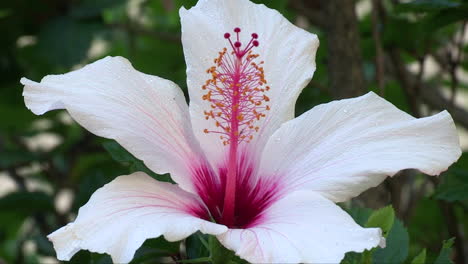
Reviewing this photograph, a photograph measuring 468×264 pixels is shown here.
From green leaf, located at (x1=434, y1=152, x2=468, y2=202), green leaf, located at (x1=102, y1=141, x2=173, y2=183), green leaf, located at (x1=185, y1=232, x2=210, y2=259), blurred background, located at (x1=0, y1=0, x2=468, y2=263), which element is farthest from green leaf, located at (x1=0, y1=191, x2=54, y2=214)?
green leaf, located at (x1=434, y1=152, x2=468, y2=202)

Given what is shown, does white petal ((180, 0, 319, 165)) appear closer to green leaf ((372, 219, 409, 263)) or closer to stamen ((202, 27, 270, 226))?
stamen ((202, 27, 270, 226))

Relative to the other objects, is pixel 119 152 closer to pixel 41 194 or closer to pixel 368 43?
pixel 41 194

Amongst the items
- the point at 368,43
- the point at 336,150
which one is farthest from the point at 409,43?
the point at 336,150

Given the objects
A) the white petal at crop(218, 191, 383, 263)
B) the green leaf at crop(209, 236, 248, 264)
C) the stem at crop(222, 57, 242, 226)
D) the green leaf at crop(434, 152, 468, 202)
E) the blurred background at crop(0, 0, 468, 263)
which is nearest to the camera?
the white petal at crop(218, 191, 383, 263)

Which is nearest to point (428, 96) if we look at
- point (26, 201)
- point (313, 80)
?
point (313, 80)

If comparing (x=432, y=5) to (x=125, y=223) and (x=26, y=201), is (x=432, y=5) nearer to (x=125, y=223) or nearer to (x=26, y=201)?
(x=125, y=223)

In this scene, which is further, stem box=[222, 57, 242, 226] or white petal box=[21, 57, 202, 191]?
stem box=[222, 57, 242, 226]

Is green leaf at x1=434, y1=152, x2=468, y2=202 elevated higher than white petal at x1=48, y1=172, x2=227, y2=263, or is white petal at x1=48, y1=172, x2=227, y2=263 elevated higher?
white petal at x1=48, y1=172, x2=227, y2=263
